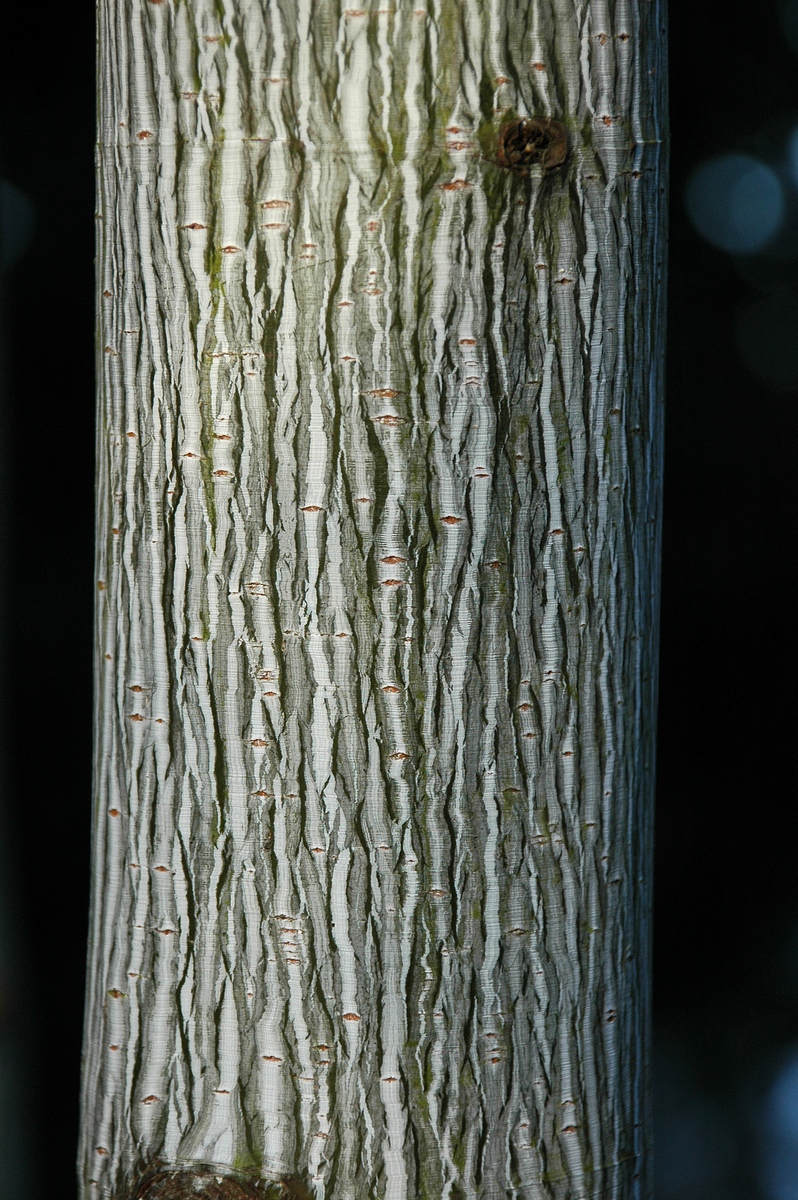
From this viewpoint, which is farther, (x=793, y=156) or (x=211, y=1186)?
(x=793, y=156)

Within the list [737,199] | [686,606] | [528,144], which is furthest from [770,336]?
[528,144]

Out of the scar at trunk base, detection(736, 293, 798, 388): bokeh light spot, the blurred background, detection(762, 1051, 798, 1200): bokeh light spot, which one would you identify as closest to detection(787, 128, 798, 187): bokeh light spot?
the blurred background

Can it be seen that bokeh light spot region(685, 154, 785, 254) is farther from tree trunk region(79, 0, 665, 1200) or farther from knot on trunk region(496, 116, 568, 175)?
knot on trunk region(496, 116, 568, 175)

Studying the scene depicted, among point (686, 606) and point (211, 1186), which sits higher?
point (686, 606)

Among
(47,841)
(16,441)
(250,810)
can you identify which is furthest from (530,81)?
(47,841)

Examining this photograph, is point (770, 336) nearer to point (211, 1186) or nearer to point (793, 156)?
point (793, 156)
